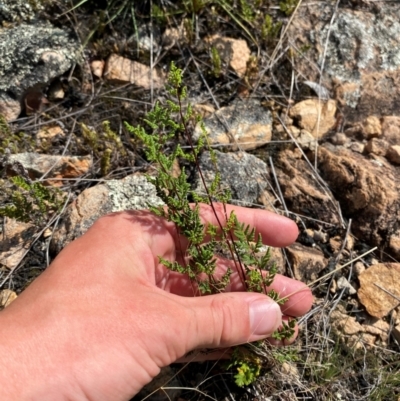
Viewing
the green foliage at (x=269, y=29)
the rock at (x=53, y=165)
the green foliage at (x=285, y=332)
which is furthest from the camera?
the green foliage at (x=269, y=29)

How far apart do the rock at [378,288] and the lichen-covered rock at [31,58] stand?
2678 millimetres

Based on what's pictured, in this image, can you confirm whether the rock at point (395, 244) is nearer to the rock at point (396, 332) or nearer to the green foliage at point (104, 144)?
the rock at point (396, 332)

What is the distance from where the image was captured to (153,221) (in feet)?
8.55

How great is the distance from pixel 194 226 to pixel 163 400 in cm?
106

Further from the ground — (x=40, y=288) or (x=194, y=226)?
(x=194, y=226)

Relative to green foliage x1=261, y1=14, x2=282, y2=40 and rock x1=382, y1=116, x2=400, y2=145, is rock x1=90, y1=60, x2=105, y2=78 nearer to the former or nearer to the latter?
green foliage x1=261, y1=14, x2=282, y2=40

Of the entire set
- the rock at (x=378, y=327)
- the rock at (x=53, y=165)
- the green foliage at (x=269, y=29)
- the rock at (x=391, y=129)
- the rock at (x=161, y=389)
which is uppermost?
the green foliage at (x=269, y=29)

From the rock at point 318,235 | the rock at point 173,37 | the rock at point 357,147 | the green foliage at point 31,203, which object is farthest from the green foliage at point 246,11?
the green foliage at point 31,203

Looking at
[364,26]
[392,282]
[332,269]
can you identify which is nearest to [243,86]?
[364,26]

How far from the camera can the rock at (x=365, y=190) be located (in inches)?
122

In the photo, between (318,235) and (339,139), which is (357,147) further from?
(318,235)

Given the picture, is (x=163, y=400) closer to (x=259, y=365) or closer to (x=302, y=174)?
(x=259, y=365)

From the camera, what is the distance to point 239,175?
3.27 metres

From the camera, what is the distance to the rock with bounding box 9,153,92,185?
130 inches
